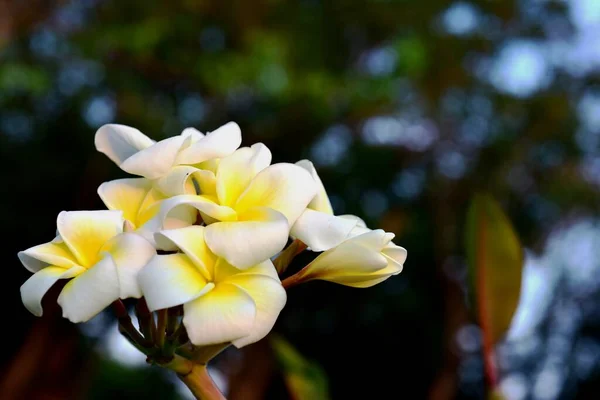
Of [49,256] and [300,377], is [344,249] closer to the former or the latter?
[49,256]

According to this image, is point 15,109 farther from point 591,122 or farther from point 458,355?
point 591,122

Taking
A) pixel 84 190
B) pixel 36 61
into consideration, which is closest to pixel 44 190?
pixel 84 190

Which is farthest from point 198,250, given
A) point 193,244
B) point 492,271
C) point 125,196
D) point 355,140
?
point 355,140

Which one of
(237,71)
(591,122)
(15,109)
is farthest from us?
(591,122)

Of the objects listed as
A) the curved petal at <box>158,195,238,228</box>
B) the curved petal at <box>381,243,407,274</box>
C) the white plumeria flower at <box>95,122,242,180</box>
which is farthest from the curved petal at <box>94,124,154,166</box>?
the curved petal at <box>381,243,407,274</box>

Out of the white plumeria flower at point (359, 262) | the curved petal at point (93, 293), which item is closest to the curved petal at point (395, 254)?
the white plumeria flower at point (359, 262)
